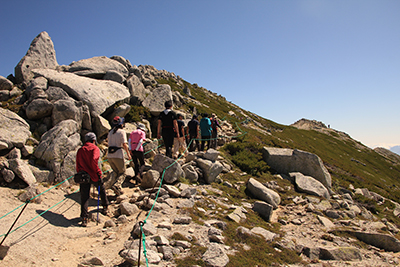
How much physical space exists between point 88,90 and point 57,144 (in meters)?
4.36

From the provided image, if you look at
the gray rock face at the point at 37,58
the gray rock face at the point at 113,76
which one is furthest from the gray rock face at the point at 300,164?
the gray rock face at the point at 37,58

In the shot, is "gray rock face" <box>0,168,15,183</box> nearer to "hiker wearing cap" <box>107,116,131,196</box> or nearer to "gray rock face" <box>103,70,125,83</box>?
"hiker wearing cap" <box>107,116,131,196</box>

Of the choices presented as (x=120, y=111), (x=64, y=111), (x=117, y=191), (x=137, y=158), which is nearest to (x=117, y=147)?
(x=137, y=158)

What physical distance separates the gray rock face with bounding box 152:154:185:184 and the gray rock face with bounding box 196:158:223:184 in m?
1.76

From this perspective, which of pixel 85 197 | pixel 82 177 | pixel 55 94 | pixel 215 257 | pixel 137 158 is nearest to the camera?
pixel 215 257

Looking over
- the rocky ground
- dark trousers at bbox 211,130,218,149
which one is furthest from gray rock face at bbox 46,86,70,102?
dark trousers at bbox 211,130,218,149

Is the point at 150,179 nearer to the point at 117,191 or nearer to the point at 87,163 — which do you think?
the point at 117,191

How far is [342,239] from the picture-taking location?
8.27m

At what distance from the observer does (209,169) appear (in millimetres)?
11016

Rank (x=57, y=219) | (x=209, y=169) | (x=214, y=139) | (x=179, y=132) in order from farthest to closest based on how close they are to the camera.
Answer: (x=214, y=139) < (x=179, y=132) < (x=209, y=169) < (x=57, y=219)

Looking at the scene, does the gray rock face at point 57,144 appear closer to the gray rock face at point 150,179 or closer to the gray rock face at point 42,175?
the gray rock face at point 42,175

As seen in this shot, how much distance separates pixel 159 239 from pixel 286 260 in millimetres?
3695

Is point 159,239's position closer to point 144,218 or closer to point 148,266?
point 148,266

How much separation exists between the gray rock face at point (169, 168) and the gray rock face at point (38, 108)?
5710 mm
